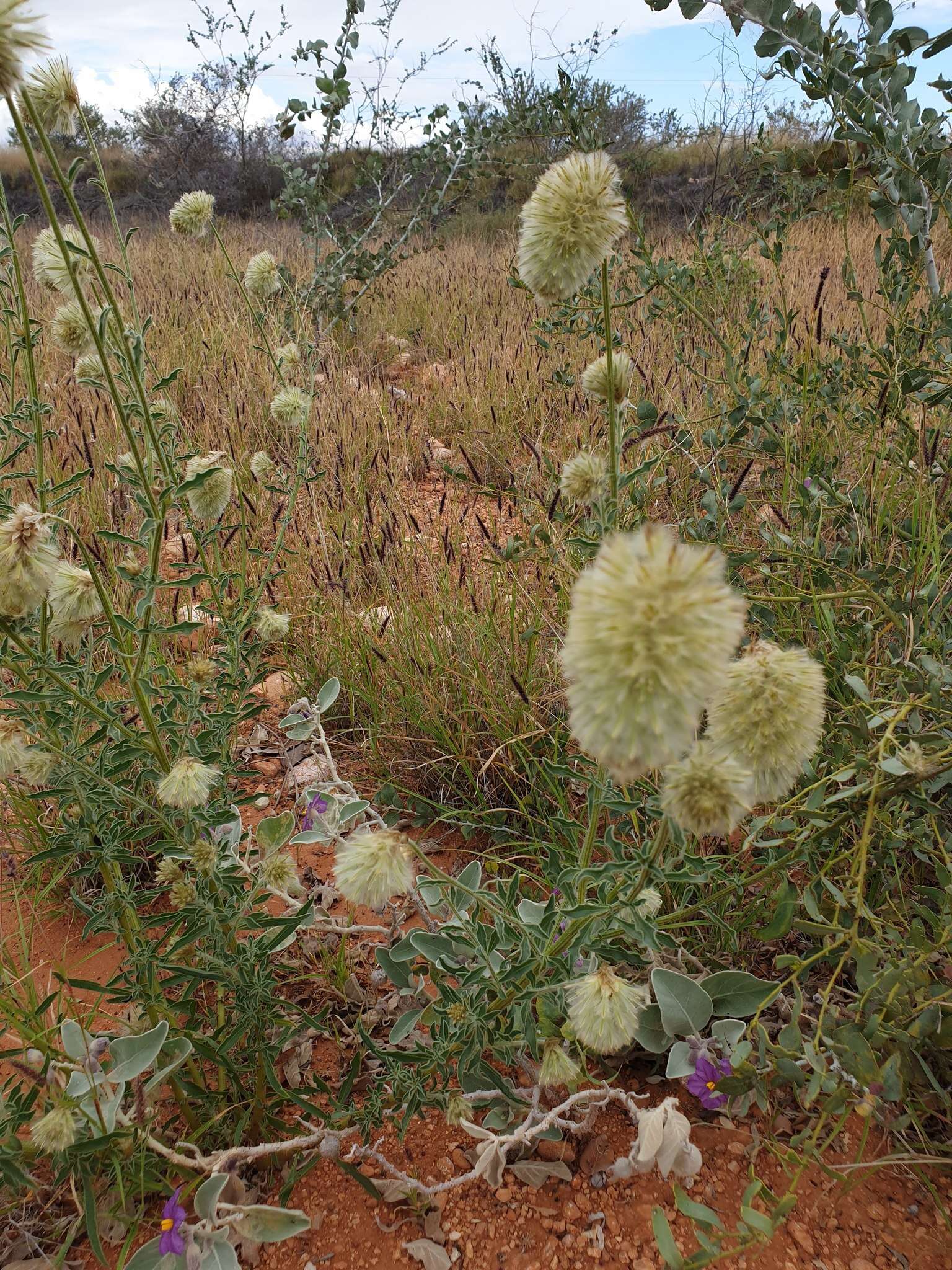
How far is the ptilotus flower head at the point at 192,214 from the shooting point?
2.49 m

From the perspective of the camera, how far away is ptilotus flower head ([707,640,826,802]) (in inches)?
40.6

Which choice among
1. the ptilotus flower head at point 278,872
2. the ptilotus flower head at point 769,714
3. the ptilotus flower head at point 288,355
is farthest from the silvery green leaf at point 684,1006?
the ptilotus flower head at point 288,355

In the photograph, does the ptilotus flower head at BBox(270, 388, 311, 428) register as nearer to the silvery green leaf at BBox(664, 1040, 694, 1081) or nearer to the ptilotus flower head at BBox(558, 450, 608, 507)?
the ptilotus flower head at BBox(558, 450, 608, 507)

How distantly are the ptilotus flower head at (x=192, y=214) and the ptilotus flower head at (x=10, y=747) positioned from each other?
180cm

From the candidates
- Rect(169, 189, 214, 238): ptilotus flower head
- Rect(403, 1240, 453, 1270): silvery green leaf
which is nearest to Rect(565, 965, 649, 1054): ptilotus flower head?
Rect(403, 1240, 453, 1270): silvery green leaf

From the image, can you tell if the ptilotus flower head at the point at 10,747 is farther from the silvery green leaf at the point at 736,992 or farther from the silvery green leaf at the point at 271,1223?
the silvery green leaf at the point at 736,992

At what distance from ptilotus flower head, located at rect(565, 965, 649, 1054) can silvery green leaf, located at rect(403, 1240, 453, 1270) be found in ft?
1.72

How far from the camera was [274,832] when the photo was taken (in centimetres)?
177

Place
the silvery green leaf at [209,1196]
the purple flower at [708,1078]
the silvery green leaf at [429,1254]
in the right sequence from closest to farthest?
the silvery green leaf at [209,1196] → the silvery green leaf at [429,1254] → the purple flower at [708,1078]

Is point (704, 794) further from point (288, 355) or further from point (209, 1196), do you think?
point (288, 355)

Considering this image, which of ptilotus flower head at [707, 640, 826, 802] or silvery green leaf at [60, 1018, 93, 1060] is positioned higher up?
ptilotus flower head at [707, 640, 826, 802]

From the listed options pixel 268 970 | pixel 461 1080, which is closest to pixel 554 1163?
pixel 461 1080

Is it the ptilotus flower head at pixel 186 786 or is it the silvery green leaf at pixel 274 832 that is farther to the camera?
the silvery green leaf at pixel 274 832

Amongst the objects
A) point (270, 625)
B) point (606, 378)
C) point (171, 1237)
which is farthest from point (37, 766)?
point (606, 378)
